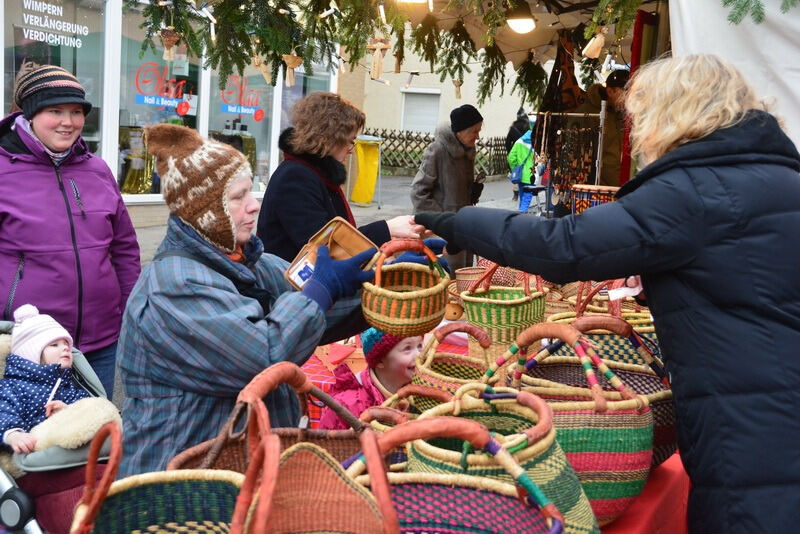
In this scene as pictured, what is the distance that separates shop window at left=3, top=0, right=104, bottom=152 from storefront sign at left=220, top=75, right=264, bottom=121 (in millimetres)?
2168

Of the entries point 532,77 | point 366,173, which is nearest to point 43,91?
point 532,77

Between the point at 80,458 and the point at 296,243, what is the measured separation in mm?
1357

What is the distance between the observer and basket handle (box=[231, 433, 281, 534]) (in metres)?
0.99

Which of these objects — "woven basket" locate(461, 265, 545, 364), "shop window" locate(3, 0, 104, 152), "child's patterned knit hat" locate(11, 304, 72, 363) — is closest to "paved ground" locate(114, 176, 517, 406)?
"shop window" locate(3, 0, 104, 152)

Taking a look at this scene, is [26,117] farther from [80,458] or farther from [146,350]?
[146,350]

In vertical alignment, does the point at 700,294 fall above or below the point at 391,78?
below

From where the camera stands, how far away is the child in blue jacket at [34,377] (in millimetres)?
2559

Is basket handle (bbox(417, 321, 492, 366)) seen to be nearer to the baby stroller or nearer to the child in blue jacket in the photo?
the baby stroller

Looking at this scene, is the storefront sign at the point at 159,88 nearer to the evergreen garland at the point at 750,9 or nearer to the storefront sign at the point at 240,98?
the storefront sign at the point at 240,98

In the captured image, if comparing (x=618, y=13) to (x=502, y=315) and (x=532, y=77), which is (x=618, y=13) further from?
→ (x=532, y=77)

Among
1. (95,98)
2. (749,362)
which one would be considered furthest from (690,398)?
(95,98)

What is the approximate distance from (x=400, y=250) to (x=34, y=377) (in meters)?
1.34

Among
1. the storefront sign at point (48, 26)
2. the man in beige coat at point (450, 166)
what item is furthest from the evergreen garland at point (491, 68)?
the storefront sign at point (48, 26)

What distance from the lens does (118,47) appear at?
935cm
